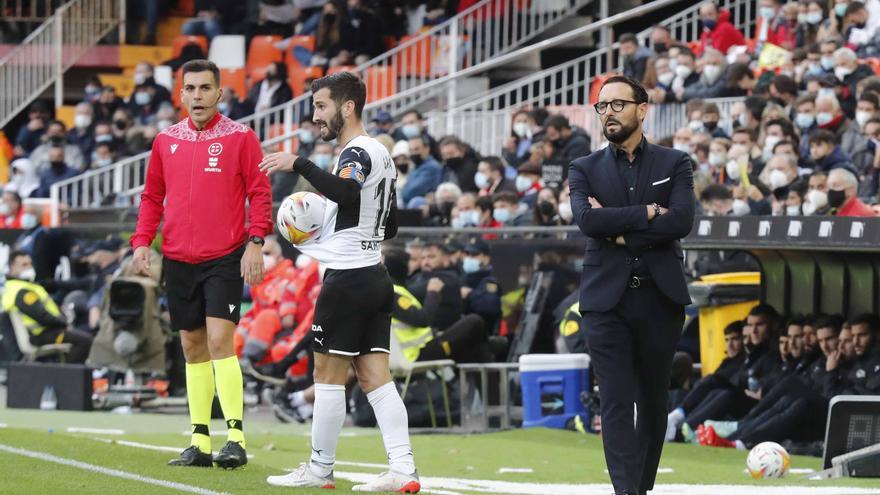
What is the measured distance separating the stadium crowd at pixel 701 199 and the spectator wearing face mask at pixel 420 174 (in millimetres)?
22

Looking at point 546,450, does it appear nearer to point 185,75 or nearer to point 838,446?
point 838,446

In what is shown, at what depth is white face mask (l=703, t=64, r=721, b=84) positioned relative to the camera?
19.6m

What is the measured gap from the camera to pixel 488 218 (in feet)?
58.3

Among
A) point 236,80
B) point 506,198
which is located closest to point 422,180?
point 506,198

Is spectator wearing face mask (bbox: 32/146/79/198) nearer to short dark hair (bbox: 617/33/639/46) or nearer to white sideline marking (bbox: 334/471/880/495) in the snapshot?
short dark hair (bbox: 617/33/639/46)

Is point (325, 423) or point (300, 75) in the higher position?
point (300, 75)

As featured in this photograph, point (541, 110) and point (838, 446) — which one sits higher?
point (541, 110)

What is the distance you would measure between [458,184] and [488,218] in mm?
2010

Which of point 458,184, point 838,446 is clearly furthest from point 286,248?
point 838,446

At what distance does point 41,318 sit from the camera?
60.3 feet

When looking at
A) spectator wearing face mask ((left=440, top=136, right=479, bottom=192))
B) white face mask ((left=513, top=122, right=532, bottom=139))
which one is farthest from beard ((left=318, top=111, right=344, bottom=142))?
white face mask ((left=513, top=122, right=532, bottom=139))

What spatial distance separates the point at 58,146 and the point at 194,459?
17926 mm

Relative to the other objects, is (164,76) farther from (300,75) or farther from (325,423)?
(325,423)

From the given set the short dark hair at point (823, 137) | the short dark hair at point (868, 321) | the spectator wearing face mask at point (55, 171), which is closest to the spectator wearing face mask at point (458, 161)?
the short dark hair at point (823, 137)
